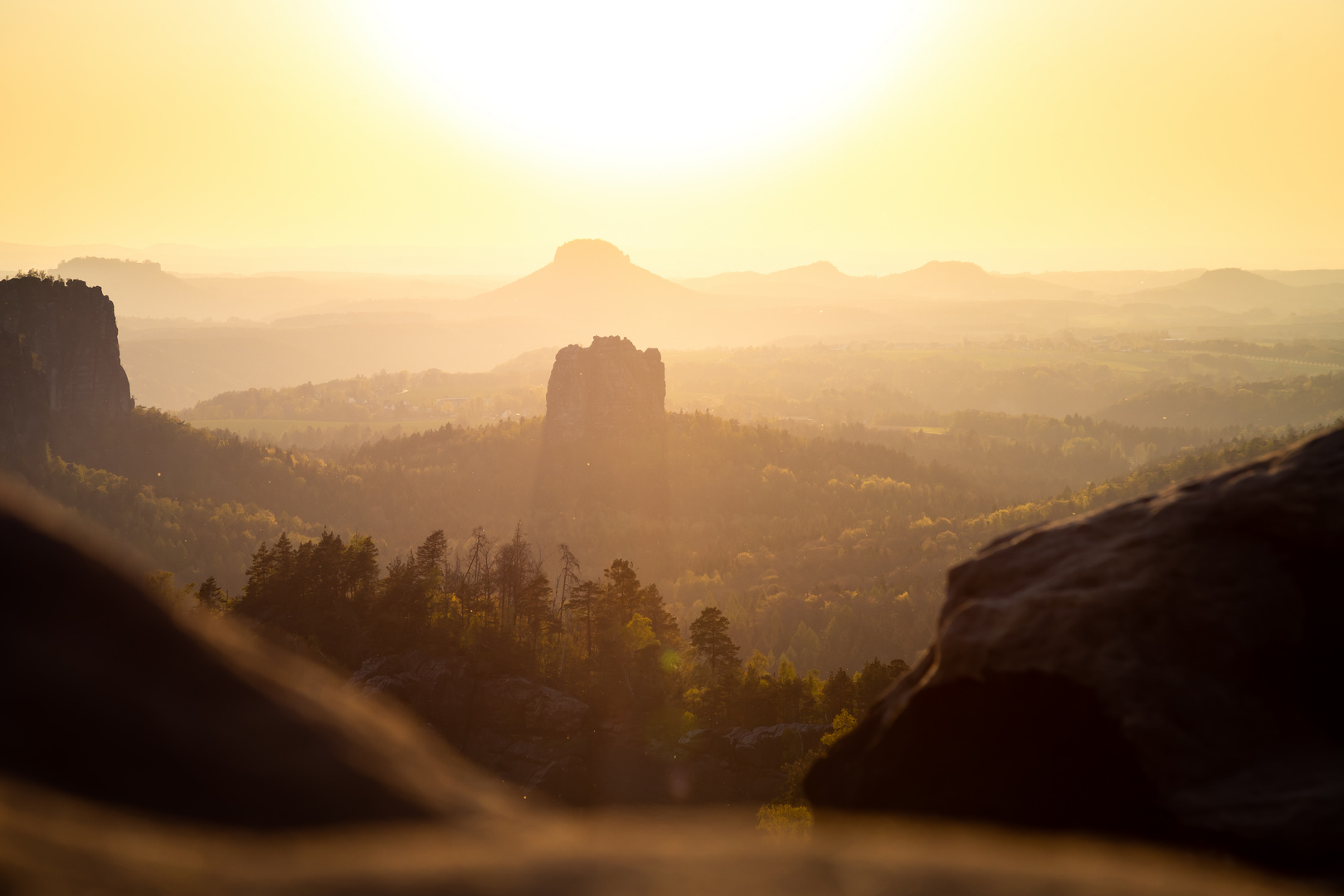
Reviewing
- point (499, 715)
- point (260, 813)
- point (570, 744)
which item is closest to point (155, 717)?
point (260, 813)

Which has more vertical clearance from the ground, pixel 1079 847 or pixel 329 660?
pixel 1079 847

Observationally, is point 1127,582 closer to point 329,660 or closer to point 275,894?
point 275,894

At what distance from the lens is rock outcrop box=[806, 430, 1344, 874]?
30.5ft

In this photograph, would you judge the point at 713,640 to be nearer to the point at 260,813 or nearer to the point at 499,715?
the point at 499,715

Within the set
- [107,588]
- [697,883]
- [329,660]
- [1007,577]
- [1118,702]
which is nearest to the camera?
[697,883]

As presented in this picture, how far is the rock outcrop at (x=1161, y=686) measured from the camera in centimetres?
929

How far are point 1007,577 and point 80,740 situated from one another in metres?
12.6

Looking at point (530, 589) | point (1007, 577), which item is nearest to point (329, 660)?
point (530, 589)

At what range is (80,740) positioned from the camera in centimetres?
583

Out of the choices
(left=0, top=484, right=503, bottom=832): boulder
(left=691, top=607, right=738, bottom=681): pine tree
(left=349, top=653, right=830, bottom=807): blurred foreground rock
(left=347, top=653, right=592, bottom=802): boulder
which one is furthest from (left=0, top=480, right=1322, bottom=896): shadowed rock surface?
(left=691, top=607, right=738, bottom=681): pine tree

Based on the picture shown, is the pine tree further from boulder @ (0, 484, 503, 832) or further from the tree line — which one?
boulder @ (0, 484, 503, 832)

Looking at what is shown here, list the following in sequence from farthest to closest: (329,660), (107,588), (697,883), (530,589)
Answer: (530,589), (329,660), (107,588), (697,883)

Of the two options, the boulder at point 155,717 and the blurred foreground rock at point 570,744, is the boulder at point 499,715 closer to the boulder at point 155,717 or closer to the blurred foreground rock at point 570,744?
the blurred foreground rock at point 570,744

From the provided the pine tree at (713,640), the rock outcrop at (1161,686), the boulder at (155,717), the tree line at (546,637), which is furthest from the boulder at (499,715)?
the boulder at (155,717)
